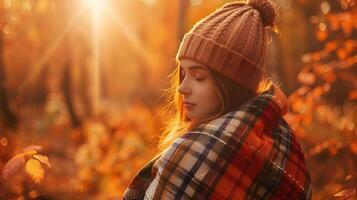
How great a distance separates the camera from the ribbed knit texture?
2.56m

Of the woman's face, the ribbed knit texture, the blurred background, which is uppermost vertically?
the ribbed knit texture

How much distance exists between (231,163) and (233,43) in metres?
0.61

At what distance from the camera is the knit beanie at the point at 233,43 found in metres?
2.57

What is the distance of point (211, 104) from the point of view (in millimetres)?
2600

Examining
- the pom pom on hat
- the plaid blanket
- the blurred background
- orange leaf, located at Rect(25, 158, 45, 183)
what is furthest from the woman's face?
orange leaf, located at Rect(25, 158, 45, 183)

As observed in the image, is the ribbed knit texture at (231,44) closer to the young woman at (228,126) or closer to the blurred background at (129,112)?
the young woman at (228,126)

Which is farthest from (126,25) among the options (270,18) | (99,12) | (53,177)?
(270,18)

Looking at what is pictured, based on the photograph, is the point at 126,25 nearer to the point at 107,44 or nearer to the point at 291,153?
the point at 107,44

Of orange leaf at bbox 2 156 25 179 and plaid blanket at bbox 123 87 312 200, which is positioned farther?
orange leaf at bbox 2 156 25 179

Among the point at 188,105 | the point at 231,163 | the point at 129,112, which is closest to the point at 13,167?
the point at 188,105

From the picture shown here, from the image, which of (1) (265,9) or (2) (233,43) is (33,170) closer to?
(2) (233,43)

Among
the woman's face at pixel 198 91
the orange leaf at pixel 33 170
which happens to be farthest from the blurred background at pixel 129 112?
the woman's face at pixel 198 91

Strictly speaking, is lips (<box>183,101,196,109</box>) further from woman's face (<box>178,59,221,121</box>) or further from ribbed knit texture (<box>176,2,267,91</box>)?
ribbed knit texture (<box>176,2,267,91</box>)

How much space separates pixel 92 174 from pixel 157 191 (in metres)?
6.19
